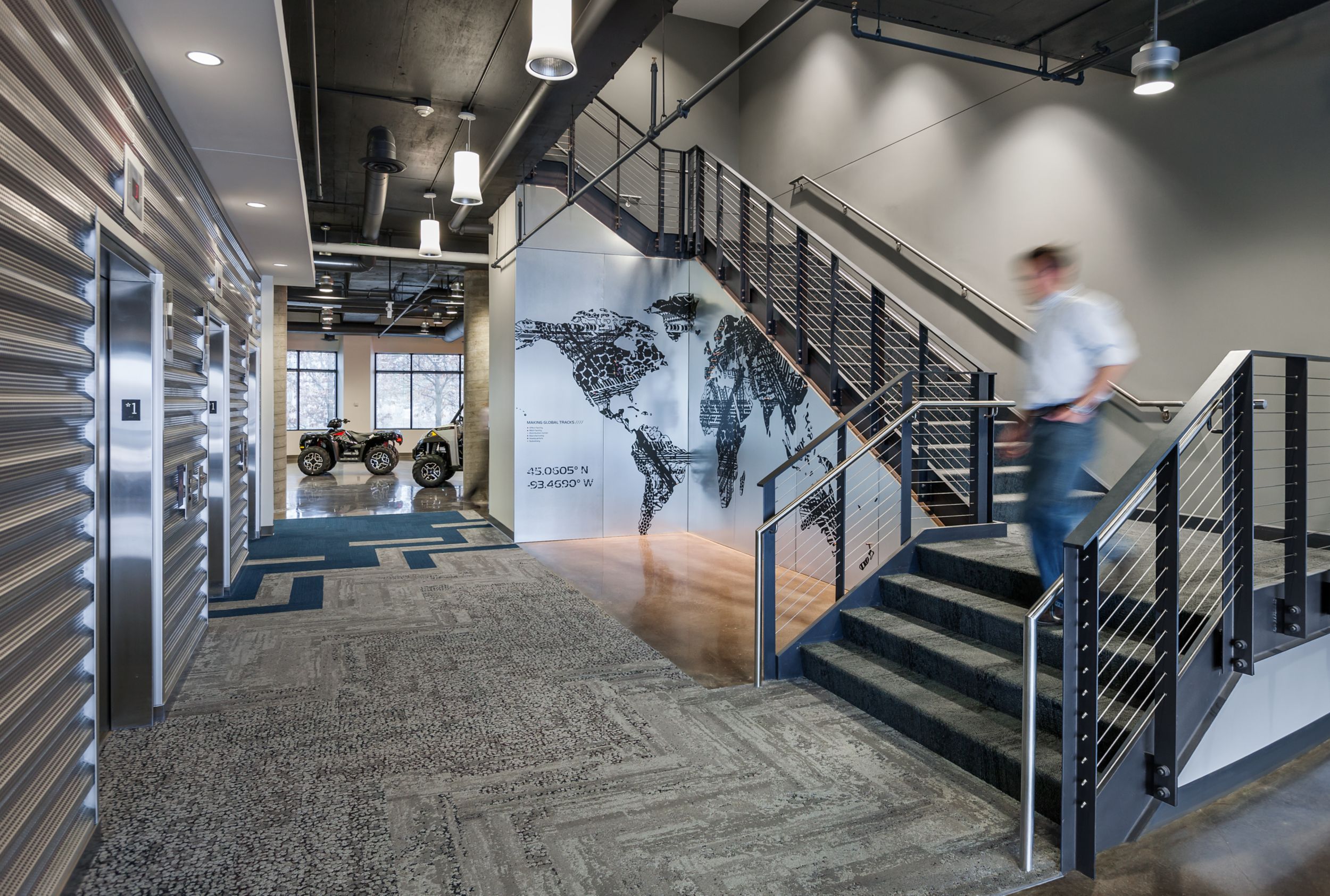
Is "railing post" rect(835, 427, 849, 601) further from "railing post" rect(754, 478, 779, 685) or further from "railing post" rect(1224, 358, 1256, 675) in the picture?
"railing post" rect(1224, 358, 1256, 675)

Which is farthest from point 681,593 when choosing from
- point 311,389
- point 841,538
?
point 311,389

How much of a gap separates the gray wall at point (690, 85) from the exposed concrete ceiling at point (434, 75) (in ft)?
8.27

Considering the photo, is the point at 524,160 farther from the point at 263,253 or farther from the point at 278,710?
the point at 278,710

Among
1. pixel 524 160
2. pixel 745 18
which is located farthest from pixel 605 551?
pixel 745 18

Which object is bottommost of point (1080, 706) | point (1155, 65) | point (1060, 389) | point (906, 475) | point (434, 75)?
point (1080, 706)

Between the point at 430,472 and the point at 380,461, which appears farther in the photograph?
the point at 380,461

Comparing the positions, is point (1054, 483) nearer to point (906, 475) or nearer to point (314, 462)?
point (906, 475)

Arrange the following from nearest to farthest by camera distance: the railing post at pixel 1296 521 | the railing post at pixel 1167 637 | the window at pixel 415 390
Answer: the railing post at pixel 1167 637
the railing post at pixel 1296 521
the window at pixel 415 390

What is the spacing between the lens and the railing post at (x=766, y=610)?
3.92 metres

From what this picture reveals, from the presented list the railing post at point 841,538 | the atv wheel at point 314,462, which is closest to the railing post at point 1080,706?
the railing post at point 841,538

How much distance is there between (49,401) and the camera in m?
2.23

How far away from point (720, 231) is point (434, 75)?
9.86 ft

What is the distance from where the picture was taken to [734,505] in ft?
25.6

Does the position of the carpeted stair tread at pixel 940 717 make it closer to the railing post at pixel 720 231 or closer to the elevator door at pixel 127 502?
the elevator door at pixel 127 502
